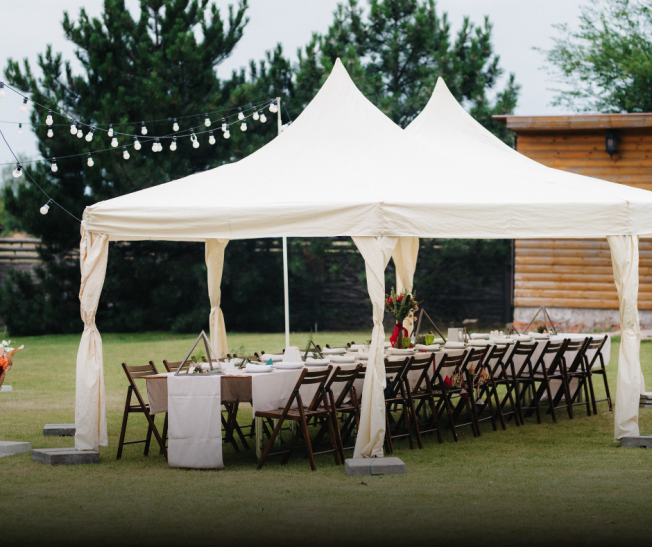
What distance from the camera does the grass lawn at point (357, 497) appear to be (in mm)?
4398

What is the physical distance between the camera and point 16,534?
440cm

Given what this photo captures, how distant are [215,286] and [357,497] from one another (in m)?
4.72

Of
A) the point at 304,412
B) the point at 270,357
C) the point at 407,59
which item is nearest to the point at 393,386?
the point at 304,412

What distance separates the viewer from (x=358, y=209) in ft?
20.7

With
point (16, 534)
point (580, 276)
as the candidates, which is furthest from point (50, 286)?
point (16, 534)

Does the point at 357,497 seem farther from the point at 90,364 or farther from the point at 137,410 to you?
the point at 90,364

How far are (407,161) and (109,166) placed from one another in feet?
41.4

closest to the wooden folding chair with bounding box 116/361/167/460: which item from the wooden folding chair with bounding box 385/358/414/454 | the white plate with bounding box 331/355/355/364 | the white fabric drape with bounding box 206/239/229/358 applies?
the white plate with bounding box 331/355/355/364

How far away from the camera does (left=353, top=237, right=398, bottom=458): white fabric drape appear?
20.6 feet

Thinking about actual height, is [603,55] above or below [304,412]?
above

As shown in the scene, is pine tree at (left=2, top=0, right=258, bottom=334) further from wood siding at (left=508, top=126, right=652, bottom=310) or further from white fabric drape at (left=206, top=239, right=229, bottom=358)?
white fabric drape at (left=206, top=239, right=229, bottom=358)

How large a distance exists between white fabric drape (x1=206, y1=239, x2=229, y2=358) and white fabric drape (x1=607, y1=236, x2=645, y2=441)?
14.5 ft

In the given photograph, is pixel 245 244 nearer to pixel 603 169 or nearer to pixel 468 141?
pixel 603 169

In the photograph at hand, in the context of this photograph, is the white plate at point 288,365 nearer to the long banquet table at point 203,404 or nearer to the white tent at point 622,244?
the long banquet table at point 203,404
